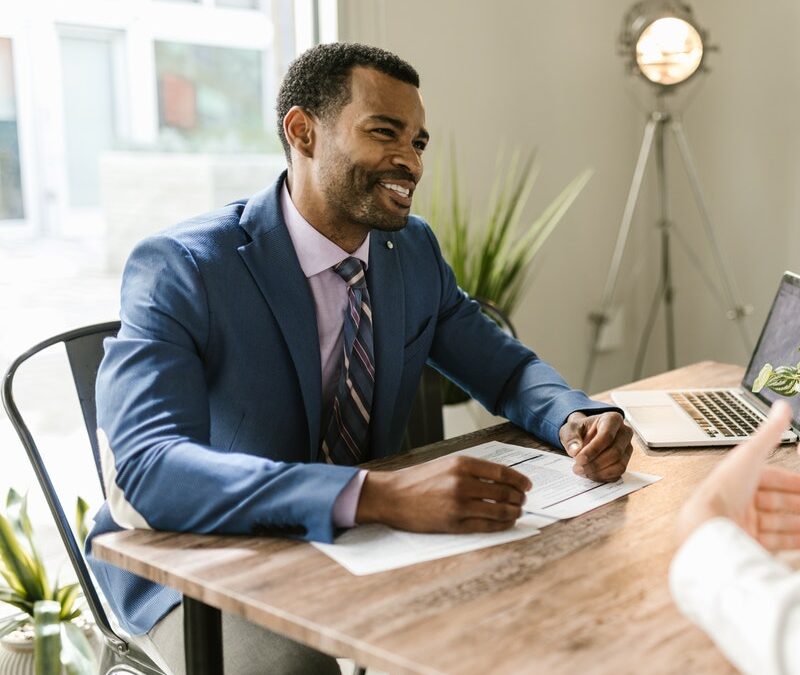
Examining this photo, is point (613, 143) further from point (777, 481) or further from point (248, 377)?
point (777, 481)

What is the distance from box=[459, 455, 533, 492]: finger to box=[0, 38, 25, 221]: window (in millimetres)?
1568

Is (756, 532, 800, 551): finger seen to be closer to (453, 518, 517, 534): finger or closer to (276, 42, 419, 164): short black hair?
(453, 518, 517, 534): finger

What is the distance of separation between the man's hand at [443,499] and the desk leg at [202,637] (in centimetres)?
20

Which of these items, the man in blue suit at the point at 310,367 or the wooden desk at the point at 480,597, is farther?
the man in blue suit at the point at 310,367

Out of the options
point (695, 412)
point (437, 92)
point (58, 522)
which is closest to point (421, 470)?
point (58, 522)

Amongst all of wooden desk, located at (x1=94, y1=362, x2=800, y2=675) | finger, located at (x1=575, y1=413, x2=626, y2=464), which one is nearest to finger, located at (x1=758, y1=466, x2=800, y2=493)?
wooden desk, located at (x1=94, y1=362, x2=800, y2=675)

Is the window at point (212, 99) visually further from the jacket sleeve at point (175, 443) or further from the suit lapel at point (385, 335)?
the jacket sleeve at point (175, 443)

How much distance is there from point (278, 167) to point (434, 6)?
2.43 feet

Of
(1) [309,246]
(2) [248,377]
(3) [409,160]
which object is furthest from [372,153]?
(2) [248,377]

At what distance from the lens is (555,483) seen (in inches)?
54.4

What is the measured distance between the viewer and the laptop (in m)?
1.61

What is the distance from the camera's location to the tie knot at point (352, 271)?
1654 millimetres

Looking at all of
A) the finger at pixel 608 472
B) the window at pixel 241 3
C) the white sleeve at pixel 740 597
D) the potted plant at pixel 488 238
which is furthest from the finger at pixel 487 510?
the window at pixel 241 3

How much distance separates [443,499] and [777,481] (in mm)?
368
